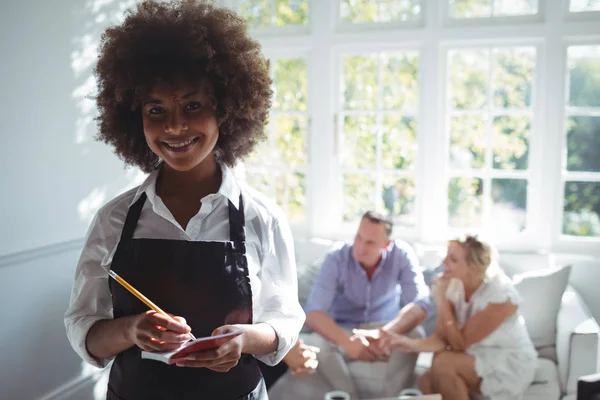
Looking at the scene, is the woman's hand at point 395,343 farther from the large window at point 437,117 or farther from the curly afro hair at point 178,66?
the curly afro hair at point 178,66

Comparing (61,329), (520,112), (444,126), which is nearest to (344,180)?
(444,126)

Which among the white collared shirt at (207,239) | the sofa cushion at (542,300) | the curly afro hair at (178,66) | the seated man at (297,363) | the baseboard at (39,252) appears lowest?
the seated man at (297,363)

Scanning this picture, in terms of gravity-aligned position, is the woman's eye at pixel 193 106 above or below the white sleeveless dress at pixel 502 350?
above

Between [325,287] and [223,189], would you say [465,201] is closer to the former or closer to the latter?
[325,287]

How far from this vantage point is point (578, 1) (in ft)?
13.0

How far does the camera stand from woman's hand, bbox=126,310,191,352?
130 centimetres

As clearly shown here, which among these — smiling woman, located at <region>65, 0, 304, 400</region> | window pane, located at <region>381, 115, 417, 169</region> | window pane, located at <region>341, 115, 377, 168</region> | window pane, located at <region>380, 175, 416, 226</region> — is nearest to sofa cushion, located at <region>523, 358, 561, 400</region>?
window pane, located at <region>380, 175, 416, 226</region>

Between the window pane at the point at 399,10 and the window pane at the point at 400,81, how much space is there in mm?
237

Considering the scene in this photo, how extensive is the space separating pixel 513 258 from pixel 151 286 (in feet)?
9.62

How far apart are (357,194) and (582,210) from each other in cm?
151

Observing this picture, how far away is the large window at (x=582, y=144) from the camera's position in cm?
400

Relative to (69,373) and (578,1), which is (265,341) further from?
(578,1)

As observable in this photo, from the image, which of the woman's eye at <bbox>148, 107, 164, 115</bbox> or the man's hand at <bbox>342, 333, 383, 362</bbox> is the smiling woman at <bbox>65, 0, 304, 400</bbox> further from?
the man's hand at <bbox>342, 333, 383, 362</bbox>

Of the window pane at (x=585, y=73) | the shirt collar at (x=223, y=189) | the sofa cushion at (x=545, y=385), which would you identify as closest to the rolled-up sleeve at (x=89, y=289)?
the shirt collar at (x=223, y=189)
